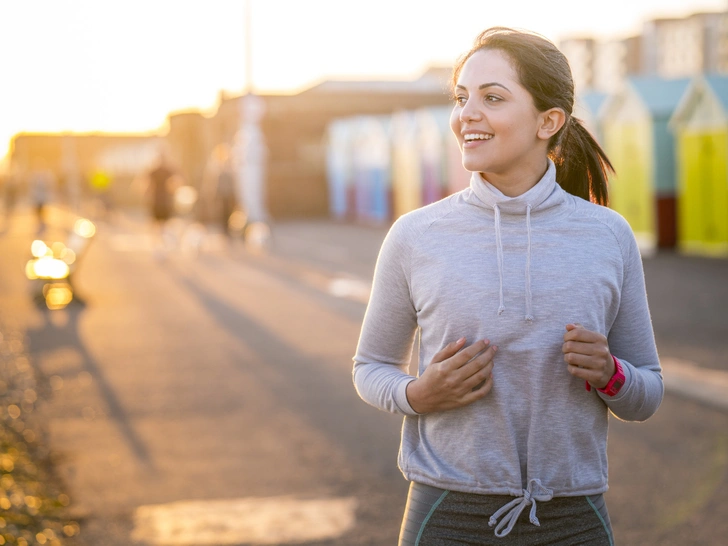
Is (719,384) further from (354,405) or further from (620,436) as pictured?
(354,405)

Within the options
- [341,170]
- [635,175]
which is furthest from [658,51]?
[635,175]

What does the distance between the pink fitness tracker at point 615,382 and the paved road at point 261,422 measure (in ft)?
8.75

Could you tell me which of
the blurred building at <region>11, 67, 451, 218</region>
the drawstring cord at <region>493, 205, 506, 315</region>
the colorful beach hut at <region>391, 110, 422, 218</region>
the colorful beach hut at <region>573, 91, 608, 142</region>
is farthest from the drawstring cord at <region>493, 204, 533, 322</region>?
the colorful beach hut at <region>391, 110, 422, 218</region>

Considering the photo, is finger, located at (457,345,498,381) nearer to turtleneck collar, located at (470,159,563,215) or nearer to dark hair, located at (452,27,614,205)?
turtleneck collar, located at (470,159,563,215)

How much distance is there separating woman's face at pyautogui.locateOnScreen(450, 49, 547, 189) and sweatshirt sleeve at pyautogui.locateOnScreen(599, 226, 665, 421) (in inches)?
12.0

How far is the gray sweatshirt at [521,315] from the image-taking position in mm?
2303

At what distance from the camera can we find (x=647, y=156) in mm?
20188

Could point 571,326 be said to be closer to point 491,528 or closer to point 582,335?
point 582,335

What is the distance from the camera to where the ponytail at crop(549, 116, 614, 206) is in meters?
2.59

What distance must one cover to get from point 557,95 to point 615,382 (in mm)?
646

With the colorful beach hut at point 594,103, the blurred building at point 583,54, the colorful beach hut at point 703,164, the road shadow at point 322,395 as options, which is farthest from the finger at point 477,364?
the blurred building at point 583,54

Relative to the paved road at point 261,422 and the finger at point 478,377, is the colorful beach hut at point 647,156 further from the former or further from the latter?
the finger at point 478,377

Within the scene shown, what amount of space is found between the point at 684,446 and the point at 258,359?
420 cm

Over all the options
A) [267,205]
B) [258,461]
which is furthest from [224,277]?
[267,205]
